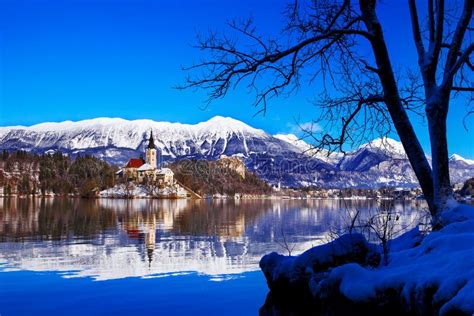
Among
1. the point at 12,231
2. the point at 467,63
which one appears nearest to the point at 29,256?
the point at 12,231

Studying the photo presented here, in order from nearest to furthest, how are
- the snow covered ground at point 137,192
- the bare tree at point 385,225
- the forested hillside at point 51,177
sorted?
1. the bare tree at point 385,225
2. the snow covered ground at point 137,192
3. the forested hillside at point 51,177

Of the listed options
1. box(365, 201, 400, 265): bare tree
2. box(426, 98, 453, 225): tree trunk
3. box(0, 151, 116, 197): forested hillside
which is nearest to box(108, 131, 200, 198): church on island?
box(0, 151, 116, 197): forested hillside

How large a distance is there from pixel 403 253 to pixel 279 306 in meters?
3.01

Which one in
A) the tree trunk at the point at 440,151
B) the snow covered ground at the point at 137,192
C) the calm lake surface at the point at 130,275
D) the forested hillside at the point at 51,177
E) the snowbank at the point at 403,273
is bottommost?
the calm lake surface at the point at 130,275

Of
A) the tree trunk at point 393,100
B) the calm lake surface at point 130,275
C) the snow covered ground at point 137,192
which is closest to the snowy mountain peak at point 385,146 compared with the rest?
the tree trunk at point 393,100

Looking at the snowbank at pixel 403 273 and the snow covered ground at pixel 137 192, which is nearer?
the snowbank at pixel 403 273

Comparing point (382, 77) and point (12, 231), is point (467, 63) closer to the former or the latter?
point (382, 77)

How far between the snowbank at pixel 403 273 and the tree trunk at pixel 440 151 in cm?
46

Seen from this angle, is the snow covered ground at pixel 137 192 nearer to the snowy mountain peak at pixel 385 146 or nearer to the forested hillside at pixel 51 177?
the forested hillside at pixel 51 177

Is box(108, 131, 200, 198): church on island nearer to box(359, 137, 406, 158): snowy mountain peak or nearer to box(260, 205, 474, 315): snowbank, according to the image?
box(359, 137, 406, 158): snowy mountain peak

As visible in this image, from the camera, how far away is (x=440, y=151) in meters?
9.40

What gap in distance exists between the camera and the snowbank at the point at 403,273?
5992 mm

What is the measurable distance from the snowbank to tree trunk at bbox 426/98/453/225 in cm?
46

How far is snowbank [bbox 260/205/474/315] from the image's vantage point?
599 centimetres
